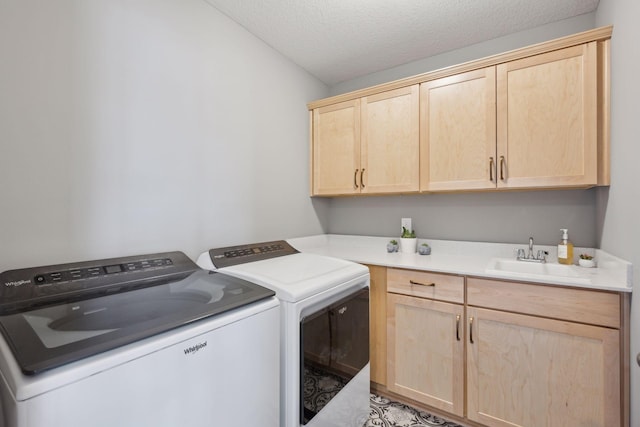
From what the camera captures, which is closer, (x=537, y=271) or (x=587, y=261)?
(x=587, y=261)

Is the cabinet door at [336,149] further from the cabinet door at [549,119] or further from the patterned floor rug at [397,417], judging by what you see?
the patterned floor rug at [397,417]

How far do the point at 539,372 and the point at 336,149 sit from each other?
1924mm

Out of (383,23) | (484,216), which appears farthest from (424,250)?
(383,23)

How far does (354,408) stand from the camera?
4.95 feet

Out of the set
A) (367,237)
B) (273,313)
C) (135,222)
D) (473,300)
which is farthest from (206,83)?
(473,300)

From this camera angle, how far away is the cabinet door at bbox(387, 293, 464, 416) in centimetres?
161

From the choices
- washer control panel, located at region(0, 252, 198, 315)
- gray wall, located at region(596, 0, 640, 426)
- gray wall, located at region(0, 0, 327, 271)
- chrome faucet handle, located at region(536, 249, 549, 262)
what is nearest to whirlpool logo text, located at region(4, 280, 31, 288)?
washer control panel, located at region(0, 252, 198, 315)

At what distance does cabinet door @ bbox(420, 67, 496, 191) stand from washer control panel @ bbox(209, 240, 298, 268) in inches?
43.1

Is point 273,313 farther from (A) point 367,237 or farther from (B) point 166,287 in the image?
(A) point 367,237

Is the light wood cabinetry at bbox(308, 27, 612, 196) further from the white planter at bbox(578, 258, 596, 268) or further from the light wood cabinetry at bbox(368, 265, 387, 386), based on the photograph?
the light wood cabinetry at bbox(368, 265, 387, 386)

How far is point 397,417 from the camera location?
1714mm

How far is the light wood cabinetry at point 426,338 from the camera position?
1607mm

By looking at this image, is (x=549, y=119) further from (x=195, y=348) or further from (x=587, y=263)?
(x=195, y=348)

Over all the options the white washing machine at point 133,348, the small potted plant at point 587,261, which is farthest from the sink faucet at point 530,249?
the white washing machine at point 133,348
